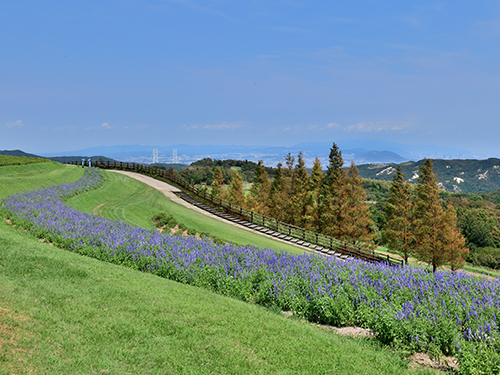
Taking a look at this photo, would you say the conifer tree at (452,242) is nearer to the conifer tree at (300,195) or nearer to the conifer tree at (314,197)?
the conifer tree at (314,197)

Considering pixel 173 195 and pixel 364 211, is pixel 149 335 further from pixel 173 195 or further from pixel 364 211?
pixel 364 211

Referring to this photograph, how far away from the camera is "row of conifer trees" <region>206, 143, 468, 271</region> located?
4375 centimetres

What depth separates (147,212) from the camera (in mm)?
28359

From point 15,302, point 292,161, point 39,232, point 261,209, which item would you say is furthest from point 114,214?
point 261,209

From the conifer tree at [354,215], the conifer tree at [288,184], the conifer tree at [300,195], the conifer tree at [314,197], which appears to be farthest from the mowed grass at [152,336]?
the conifer tree at [288,184]

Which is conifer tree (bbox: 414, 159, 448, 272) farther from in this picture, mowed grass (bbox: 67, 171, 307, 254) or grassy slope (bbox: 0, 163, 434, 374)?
grassy slope (bbox: 0, 163, 434, 374)

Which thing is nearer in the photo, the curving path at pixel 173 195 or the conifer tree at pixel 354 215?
the curving path at pixel 173 195

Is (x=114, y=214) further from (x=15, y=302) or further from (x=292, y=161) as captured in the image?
(x=292, y=161)

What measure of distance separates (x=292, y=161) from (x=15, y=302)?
47.1m

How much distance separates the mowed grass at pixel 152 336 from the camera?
5598 millimetres

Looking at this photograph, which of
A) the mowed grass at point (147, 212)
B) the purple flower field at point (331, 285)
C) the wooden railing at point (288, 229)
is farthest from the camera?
the wooden railing at point (288, 229)

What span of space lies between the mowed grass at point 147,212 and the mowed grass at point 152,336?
15.7m

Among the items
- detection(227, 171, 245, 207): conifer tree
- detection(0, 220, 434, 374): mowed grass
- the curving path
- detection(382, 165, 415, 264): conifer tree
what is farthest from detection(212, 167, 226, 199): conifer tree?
detection(0, 220, 434, 374): mowed grass

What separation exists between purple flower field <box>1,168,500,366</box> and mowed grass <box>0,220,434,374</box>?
818mm
